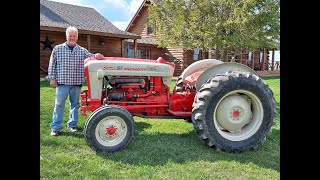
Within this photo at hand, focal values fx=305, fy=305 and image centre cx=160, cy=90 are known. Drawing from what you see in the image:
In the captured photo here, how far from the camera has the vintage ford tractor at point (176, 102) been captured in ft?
12.6

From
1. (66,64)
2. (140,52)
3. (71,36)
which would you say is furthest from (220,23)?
(140,52)

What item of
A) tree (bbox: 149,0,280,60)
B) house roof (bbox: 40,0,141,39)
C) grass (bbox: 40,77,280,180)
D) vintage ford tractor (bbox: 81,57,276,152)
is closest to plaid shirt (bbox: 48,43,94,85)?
vintage ford tractor (bbox: 81,57,276,152)

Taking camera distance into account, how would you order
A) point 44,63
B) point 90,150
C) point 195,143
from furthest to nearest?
point 44,63 → point 195,143 → point 90,150

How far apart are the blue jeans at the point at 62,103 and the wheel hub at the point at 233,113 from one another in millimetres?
2243

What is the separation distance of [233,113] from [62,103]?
8.37 ft

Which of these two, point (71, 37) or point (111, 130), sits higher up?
point (71, 37)

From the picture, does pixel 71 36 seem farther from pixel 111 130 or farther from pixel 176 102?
pixel 176 102

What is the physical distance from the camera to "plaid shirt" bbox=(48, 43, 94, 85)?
458 cm

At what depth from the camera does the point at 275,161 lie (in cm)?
371

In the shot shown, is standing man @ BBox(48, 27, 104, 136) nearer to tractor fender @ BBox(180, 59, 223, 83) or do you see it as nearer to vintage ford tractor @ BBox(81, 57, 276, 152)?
vintage ford tractor @ BBox(81, 57, 276, 152)

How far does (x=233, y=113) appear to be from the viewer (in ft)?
13.5
